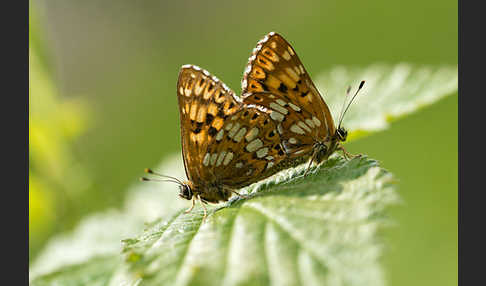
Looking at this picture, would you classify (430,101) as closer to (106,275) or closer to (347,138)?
(347,138)

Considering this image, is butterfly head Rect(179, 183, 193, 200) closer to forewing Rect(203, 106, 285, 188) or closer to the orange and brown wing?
forewing Rect(203, 106, 285, 188)

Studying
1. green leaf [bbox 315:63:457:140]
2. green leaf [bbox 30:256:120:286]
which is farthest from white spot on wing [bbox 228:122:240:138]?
green leaf [bbox 30:256:120:286]

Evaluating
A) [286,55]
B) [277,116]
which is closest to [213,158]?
[277,116]

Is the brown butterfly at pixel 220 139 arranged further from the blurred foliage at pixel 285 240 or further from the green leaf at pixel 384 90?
the green leaf at pixel 384 90

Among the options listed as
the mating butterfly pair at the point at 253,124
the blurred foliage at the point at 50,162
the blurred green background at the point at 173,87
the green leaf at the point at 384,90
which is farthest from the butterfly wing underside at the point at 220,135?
the blurred foliage at the point at 50,162

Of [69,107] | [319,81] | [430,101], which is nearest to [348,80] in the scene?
[319,81]

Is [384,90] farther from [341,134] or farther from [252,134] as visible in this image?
[252,134]
